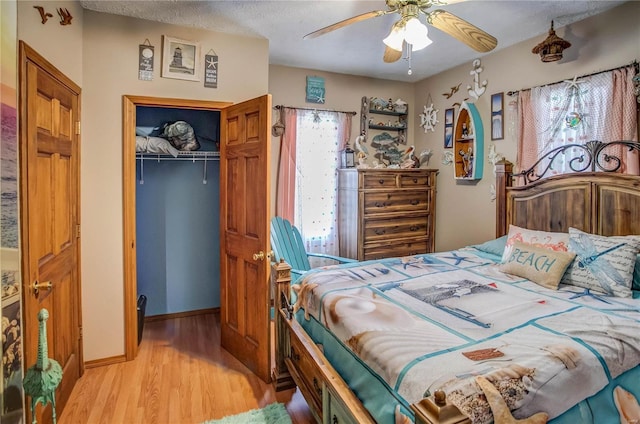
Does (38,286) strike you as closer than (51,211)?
Yes

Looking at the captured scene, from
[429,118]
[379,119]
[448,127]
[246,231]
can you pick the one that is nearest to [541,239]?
[448,127]

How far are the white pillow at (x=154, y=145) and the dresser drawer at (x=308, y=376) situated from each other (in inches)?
82.4

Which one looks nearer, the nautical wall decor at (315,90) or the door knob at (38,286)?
the door knob at (38,286)

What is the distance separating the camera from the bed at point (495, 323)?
127 centimetres

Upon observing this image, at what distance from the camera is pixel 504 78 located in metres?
3.47

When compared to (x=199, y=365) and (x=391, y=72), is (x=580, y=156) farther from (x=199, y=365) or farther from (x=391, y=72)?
(x=199, y=365)

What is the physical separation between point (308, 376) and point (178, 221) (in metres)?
2.32

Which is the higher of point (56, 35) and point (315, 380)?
point (56, 35)

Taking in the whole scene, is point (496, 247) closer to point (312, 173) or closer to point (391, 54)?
point (391, 54)

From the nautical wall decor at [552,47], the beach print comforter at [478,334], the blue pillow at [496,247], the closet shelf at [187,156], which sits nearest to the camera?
the beach print comforter at [478,334]

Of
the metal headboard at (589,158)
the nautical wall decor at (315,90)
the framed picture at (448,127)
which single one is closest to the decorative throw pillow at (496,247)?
the metal headboard at (589,158)

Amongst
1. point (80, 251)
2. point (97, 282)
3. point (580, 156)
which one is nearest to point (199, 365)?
point (97, 282)

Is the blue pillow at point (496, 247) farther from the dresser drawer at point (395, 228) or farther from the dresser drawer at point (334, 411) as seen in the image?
the dresser drawer at point (334, 411)

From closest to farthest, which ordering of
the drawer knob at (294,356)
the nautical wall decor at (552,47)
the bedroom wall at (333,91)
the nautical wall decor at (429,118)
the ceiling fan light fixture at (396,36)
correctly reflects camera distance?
the ceiling fan light fixture at (396,36) < the drawer knob at (294,356) < the nautical wall decor at (552,47) < the bedroom wall at (333,91) < the nautical wall decor at (429,118)
